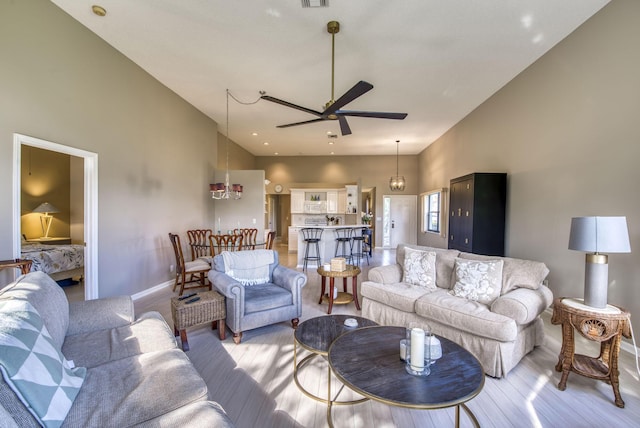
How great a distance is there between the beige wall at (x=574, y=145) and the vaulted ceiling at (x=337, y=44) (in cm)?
29

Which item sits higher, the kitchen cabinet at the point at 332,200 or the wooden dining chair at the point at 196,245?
the kitchen cabinet at the point at 332,200

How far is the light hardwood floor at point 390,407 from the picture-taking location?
182 cm

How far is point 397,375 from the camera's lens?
1572 millimetres

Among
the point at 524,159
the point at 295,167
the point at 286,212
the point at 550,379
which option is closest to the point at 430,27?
the point at 524,159

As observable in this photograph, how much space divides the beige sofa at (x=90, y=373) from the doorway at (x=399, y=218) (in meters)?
8.77

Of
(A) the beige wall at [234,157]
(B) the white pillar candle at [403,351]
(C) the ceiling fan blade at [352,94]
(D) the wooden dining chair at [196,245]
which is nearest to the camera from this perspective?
(B) the white pillar candle at [403,351]

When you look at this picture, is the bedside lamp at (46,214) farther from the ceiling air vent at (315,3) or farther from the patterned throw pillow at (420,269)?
the patterned throw pillow at (420,269)

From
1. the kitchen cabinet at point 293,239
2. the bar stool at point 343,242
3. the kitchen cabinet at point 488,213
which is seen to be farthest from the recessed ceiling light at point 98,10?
the kitchen cabinet at point 293,239

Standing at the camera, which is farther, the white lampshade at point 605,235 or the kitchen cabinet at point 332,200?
the kitchen cabinet at point 332,200

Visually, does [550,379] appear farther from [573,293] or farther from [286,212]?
[286,212]

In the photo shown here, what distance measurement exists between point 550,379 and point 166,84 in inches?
244

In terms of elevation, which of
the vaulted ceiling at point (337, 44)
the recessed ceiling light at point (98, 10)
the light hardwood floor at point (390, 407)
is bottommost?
the light hardwood floor at point (390, 407)

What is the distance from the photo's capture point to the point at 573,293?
3.24 m

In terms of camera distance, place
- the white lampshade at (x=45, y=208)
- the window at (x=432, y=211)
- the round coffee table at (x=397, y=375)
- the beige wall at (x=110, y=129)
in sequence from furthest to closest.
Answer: the window at (x=432, y=211), the white lampshade at (x=45, y=208), the beige wall at (x=110, y=129), the round coffee table at (x=397, y=375)
